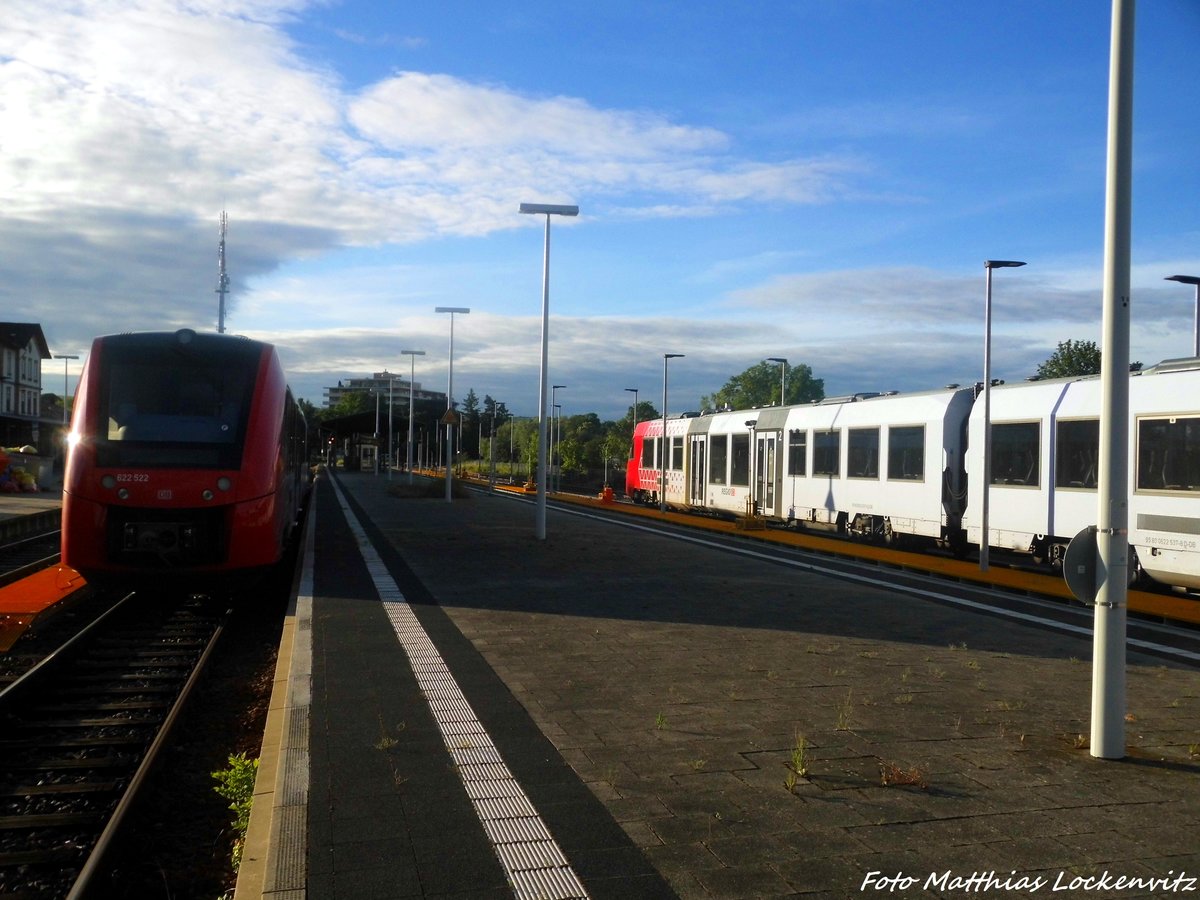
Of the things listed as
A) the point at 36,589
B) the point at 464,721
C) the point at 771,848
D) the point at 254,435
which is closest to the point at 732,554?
the point at 254,435

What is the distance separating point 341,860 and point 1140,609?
11164 mm

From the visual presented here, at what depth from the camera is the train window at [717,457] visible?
30.9 meters

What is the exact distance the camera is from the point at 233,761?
20.4 ft

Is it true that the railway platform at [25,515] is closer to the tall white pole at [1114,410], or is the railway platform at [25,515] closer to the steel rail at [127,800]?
the steel rail at [127,800]

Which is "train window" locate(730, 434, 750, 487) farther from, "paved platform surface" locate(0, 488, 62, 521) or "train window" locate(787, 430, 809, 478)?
"paved platform surface" locate(0, 488, 62, 521)

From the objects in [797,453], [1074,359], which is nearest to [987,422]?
[797,453]

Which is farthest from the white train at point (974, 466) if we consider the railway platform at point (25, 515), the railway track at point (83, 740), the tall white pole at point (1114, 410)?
the railway platform at point (25, 515)

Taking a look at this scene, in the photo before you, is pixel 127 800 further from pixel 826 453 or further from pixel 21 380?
pixel 21 380

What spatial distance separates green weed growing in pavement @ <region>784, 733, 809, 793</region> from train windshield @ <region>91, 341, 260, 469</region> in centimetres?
777

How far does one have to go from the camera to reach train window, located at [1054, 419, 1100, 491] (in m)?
15.6

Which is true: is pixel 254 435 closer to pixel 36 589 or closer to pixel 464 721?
pixel 36 589

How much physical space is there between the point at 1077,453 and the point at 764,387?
89.9 m

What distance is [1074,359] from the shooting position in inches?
1705

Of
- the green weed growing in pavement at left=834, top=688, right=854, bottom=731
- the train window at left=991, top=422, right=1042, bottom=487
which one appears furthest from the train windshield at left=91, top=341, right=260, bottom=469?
the train window at left=991, top=422, right=1042, bottom=487
